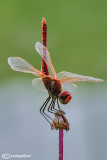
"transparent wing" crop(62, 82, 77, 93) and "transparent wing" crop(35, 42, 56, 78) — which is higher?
"transparent wing" crop(35, 42, 56, 78)

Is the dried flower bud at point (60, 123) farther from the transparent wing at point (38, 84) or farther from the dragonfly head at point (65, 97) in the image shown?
the transparent wing at point (38, 84)

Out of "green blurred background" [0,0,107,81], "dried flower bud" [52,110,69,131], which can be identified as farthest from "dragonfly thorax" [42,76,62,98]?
"green blurred background" [0,0,107,81]

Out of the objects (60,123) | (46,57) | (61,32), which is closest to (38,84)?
(46,57)

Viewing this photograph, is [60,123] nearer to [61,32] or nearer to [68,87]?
[68,87]

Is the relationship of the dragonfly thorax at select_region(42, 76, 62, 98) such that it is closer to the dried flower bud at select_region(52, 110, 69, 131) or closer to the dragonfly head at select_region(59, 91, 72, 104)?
the dragonfly head at select_region(59, 91, 72, 104)

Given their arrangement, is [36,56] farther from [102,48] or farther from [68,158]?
[68,158]

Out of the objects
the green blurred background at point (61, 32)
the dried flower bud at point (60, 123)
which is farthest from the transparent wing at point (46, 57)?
the green blurred background at point (61, 32)

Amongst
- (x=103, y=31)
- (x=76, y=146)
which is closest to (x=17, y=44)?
(x=103, y=31)

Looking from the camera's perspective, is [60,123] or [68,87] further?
[68,87]
